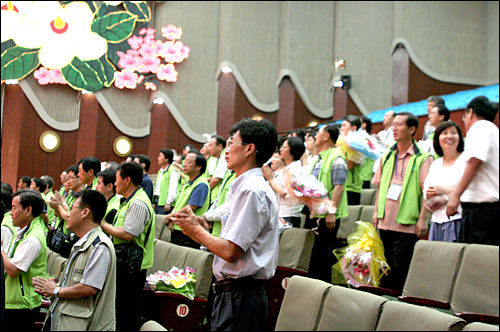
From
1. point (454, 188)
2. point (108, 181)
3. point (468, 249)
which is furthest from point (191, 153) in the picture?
point (468, 249)

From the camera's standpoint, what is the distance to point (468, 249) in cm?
261

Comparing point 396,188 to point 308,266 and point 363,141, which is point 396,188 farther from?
point 363,141

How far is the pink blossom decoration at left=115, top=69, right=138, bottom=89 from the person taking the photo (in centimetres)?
1155

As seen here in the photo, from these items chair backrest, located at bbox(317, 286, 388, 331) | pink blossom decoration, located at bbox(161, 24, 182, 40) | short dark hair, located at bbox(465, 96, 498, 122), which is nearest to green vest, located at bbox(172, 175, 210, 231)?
short dark hair, located at bbox(465, 96, 498, 122)

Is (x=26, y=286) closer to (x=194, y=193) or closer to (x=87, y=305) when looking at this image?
(x=87, y=305)

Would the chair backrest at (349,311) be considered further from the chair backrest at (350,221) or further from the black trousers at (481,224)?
the chair backrest at (350,221)

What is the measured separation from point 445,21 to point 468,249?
33.6ft

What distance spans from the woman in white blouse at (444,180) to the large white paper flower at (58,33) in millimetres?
9244

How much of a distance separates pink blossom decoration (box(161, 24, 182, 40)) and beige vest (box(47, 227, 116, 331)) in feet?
31.2

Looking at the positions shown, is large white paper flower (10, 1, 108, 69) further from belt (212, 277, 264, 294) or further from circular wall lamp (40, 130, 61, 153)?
belt (212, 277, 264, 294)

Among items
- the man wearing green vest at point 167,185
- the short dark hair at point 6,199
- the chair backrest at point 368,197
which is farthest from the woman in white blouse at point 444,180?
the man wearing green vest at point 167,185

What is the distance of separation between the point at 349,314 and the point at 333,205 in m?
2.75

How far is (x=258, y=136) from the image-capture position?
2186mm

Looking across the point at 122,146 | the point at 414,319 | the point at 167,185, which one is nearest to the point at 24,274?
the point at 414,319
